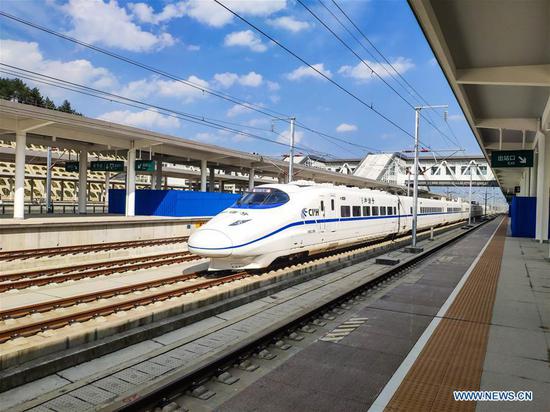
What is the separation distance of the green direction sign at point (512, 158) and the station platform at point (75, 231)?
1650cm

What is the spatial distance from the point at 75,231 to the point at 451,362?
52.2ft

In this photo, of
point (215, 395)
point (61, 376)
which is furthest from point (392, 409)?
point (61, 376)

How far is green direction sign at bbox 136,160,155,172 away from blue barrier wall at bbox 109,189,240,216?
95.2 inches

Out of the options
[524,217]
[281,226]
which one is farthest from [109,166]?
[524,217]

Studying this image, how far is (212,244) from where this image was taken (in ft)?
33.7

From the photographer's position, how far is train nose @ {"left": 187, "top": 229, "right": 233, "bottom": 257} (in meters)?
10.2

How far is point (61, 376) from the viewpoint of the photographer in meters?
5.36

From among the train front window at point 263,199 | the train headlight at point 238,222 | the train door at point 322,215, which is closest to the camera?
the train headlight at point 238,222

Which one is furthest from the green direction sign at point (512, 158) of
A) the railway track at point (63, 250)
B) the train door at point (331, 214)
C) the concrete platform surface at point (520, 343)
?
the railway track at point (63, 250)

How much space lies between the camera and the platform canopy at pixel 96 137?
18531 millimetres

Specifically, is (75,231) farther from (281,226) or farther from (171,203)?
(281,226)

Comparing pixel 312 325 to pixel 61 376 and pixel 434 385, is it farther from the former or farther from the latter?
pixel 61 376

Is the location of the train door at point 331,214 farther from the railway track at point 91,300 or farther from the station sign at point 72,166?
the station sign at point 72,166

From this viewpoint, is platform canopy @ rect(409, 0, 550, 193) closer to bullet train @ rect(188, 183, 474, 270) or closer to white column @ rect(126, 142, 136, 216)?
bullet train @ rect(188, 183, 474, 270)
